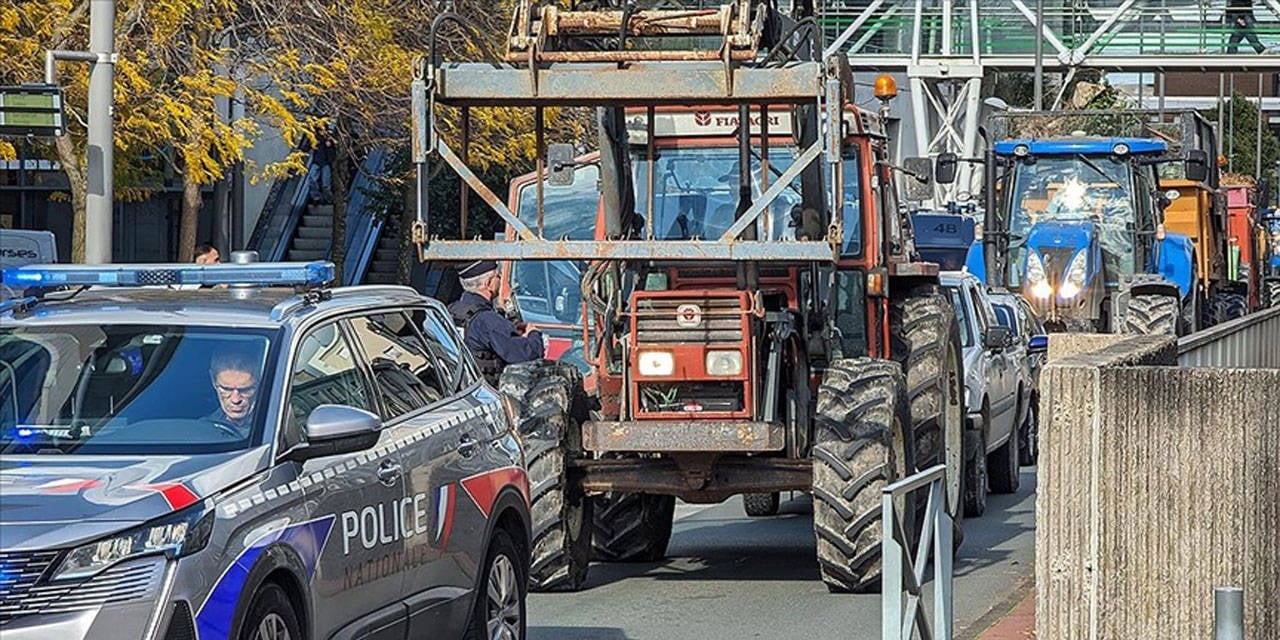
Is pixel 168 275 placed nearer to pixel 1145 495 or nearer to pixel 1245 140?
pixel 1145 495

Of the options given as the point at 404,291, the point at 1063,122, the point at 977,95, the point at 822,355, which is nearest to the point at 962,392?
the point at 822,355

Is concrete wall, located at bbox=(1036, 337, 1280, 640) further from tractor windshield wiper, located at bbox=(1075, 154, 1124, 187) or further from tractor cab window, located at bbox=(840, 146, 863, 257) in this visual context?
tractor windshield wiper, located at bbox=(1075, 154, 1124, 187)

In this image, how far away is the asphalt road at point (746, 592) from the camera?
11453 mm

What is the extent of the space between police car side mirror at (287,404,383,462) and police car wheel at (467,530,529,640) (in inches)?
72.6

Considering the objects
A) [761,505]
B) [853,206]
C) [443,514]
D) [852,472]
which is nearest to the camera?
[443,514]

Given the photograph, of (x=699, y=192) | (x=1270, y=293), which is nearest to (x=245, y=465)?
(x=699, y=192)

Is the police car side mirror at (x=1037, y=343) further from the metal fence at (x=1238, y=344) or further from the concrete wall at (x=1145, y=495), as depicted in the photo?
the concrete wall at (x=1145, y=495)

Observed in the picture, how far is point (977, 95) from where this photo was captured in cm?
5184

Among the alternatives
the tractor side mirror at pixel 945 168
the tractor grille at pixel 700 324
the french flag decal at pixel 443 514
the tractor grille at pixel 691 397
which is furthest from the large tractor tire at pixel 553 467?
the tractor side mirror at pixel 945 168

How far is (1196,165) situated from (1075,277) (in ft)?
8.51

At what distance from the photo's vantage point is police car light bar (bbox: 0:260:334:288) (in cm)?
847

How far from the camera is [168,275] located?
28.1 feet

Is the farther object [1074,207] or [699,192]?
[1074,207]

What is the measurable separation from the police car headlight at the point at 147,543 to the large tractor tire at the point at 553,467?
532 cm
